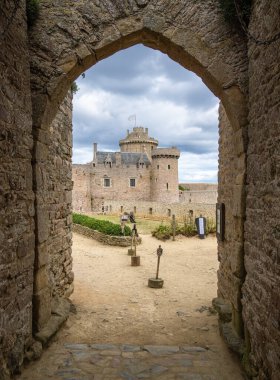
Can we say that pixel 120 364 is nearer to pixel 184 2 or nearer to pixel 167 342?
pixel 167 342

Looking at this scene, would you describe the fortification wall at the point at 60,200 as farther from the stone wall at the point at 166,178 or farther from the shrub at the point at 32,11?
the stone wall at the point at 166,178

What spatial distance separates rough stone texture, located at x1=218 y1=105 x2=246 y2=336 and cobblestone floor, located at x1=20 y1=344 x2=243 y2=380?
65 centimetres

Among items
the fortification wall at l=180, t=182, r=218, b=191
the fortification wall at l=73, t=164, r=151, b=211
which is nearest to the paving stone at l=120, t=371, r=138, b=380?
the fortification wall at l=73, t=164, r=151, b=211

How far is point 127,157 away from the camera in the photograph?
143 feet

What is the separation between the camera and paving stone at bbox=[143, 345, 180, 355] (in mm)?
4445

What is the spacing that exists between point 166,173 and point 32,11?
3754 centimetres

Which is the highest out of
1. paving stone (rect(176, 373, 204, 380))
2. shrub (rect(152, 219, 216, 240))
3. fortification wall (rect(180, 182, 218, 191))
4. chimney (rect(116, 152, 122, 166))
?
chimney (rect(116, 152, 122, 166))

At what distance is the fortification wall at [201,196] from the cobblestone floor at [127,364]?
108 feet

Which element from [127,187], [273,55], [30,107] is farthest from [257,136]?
[127,187]

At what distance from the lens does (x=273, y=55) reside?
329 cm

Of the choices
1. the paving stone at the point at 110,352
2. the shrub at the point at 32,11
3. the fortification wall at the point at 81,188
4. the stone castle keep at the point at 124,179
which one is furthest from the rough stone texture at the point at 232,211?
the fortification wall at the point at 81,188

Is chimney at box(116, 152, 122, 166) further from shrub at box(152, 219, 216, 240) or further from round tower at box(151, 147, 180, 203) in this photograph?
shrub at box(152, 219, 216, 240)

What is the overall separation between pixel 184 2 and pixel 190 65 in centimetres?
80

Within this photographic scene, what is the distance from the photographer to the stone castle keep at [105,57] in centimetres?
338
